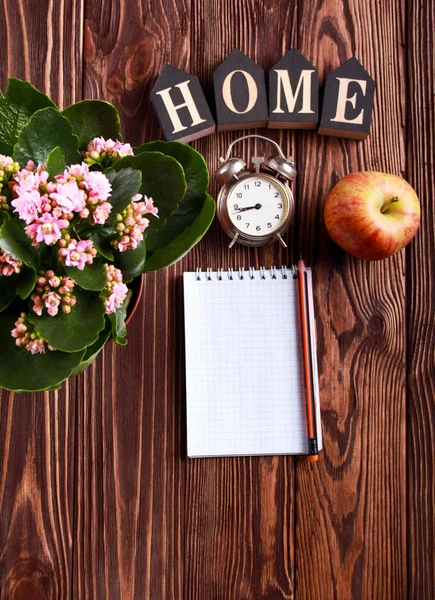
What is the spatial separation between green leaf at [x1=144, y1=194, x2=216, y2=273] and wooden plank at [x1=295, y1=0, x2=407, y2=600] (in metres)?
0.30

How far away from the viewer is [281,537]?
3.11ft

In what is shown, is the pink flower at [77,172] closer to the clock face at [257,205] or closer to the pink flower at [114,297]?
the pink flower at [114,297]

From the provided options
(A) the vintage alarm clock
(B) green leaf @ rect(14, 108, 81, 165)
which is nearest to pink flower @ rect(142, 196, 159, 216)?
(B) green leaf @ rect(14, 108, 81, 165)

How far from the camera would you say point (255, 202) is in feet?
3.11

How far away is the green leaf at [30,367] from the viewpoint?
0.63 meters

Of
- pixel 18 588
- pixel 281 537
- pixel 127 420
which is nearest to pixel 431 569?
pixel 281 537

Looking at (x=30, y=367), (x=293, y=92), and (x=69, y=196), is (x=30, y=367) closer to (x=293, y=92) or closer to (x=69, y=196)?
(x=69, y=196)

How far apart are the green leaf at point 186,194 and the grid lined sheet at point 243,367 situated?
10.3 inches

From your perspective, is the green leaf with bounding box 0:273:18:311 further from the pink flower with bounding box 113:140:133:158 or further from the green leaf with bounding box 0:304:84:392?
the pink flower with bounding box 113:140:133:158

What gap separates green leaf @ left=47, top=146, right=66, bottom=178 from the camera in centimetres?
59

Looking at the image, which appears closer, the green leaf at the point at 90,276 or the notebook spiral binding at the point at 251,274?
the green leaf at the point at 90,276

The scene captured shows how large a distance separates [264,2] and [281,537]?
2.94ft

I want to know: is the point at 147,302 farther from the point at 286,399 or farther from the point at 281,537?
the point at 281,537

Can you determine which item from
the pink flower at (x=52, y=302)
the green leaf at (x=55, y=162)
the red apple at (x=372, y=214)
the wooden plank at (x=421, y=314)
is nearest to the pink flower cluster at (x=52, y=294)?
the pink flower at (x=52, y=302)
